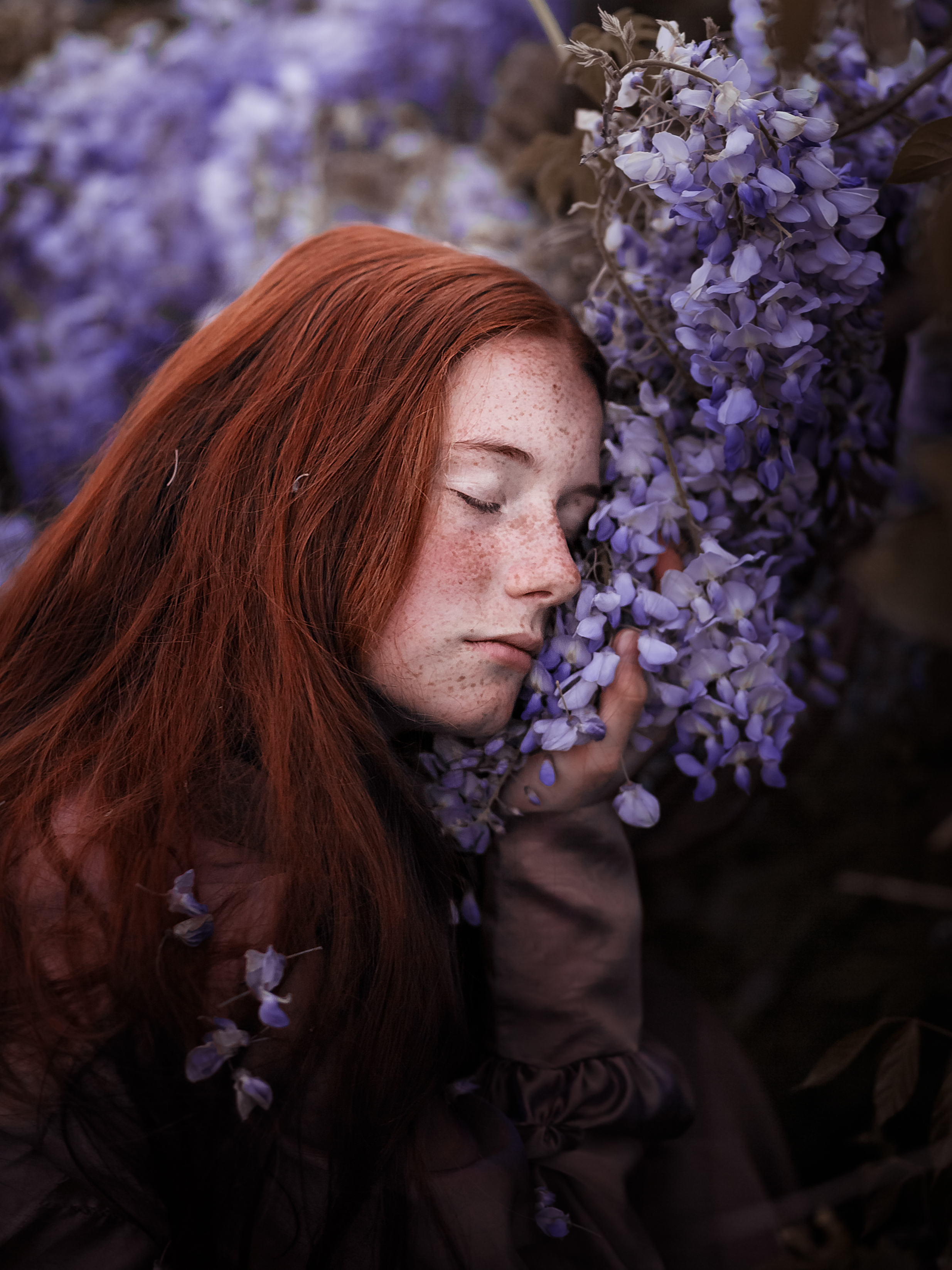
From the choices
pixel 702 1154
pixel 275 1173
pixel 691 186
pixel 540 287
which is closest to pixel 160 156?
pixel 540 287

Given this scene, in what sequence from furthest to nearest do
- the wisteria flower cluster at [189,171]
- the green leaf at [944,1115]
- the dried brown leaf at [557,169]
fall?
the wisteria flower cluster at [189,171], the dried brown leaf at [557,169], the green leaf at [944,1115]

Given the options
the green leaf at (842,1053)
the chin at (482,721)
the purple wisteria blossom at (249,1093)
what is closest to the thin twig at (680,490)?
the chin at (482,721)

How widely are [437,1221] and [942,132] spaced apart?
1.05 m

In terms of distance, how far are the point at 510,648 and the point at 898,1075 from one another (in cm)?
59

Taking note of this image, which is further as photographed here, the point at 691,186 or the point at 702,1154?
the point at 702,1154

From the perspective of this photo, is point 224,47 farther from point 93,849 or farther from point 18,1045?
point 18,1045

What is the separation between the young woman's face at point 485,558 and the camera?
852 mm

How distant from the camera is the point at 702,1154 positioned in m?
0.98

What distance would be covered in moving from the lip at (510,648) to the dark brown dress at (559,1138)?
0.65ft

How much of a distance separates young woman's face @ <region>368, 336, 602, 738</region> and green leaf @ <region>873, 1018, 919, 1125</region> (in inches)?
20.9

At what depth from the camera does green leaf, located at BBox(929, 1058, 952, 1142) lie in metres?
0.77

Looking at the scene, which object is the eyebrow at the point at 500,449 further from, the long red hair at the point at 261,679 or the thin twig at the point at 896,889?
the thin twig at the point at 896,889

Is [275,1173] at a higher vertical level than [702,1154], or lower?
higher

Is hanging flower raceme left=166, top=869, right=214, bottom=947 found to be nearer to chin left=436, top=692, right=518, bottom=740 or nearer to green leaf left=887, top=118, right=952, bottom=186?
chin left=436, top=692, right=518, bottom=740
